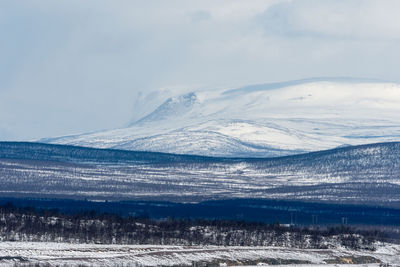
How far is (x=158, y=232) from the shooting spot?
119562mm

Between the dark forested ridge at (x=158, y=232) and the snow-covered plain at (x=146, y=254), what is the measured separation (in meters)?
4.84

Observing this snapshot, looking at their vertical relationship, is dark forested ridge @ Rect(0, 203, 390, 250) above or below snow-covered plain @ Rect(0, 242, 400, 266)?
above

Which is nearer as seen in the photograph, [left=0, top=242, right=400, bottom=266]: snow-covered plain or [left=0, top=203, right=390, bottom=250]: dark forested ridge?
[left=0, top=242, right=400, bottom=266]: snow-covered plain

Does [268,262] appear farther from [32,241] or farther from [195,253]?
[32,241]

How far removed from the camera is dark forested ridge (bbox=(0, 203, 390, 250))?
11338 cm

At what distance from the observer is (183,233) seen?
121 m

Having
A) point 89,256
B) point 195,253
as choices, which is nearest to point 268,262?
point 195,253

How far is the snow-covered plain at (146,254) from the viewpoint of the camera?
96.1m

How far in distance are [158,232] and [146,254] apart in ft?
61.1

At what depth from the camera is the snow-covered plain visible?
9606 centimetres

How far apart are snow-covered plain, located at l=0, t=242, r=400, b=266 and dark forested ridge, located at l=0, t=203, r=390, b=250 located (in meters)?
4.84

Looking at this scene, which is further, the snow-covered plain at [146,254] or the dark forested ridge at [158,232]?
the dark forested ridge at [158,232]

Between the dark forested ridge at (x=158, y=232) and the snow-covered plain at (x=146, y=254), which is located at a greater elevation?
the dark forested ridge at (x=158, y=232)

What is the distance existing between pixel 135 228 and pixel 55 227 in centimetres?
706
